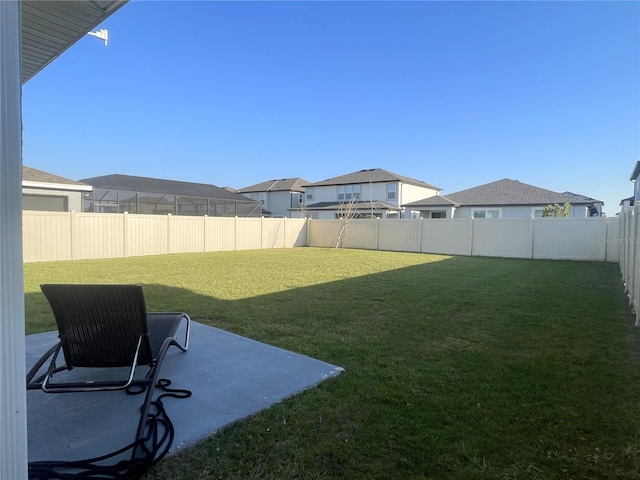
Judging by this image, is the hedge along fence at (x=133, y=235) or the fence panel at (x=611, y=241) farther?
the fence panel at (x=611, y=241)

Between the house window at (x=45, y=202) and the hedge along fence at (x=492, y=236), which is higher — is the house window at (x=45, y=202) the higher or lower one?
the higher one

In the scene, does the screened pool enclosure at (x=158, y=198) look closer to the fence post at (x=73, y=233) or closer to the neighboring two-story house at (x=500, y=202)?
the fence post at (x=73, y=233)

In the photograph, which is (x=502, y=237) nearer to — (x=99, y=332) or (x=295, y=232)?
(x=295, y=232)

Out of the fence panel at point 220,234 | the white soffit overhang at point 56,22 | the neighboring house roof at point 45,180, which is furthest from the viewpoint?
the fence panel at point 220,234

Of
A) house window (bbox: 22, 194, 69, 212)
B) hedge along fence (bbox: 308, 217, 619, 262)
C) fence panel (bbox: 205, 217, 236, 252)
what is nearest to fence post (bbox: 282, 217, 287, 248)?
hedge along fence (bbox: 308, 217, 619, 262)

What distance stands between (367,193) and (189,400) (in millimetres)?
31899

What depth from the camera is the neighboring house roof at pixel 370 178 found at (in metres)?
33.2

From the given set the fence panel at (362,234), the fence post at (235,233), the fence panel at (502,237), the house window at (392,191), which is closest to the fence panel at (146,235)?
the fence post at (235,233)

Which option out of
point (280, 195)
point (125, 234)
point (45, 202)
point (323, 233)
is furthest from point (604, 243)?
point (280, 195)

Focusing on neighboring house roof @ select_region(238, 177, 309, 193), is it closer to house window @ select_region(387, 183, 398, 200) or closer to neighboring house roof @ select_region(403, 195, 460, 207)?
house window @ select_region(387, 183, 398, 200)

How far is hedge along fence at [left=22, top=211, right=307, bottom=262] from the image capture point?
13.1 metres

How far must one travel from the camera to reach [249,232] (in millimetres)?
20797

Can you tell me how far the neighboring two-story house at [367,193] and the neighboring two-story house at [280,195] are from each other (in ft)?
11.3

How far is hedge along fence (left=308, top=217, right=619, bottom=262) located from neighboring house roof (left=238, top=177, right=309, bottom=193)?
1896 centimetres
